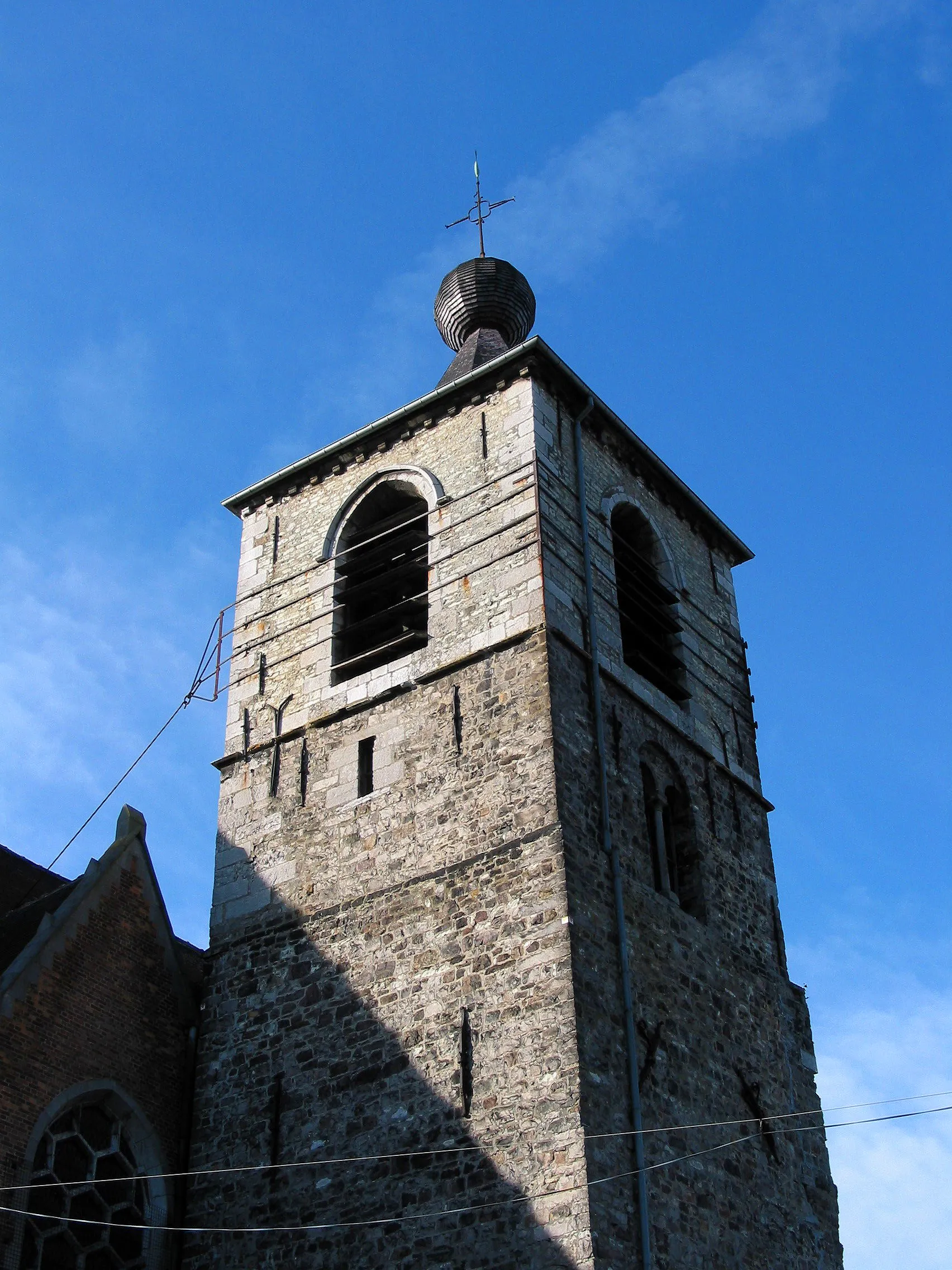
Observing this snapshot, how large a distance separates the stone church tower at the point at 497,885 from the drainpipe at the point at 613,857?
0.11 feet

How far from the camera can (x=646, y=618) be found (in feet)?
59.1

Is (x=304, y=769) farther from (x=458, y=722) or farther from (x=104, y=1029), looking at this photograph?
(x=104, y=1029)

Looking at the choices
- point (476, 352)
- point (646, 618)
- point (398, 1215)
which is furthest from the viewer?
point (476, 352)

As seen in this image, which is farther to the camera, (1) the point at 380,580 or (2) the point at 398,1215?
(1) the point at 380,580

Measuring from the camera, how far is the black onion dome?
70.7ft

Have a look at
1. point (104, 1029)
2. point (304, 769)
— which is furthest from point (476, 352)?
point (104, 1029)

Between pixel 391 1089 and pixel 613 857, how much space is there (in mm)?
2937

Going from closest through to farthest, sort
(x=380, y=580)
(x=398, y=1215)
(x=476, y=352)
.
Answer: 1. (x=398, y=1215)
2. (x=380, y=580)
3. (x=476, y=352)

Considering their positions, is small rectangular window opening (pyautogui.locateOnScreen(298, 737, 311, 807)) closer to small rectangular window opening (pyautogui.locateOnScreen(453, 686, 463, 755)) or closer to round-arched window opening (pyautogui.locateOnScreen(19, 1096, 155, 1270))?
small rectangular window opening (pyautogui.locateOnScreen(453, 686, 463, 755))

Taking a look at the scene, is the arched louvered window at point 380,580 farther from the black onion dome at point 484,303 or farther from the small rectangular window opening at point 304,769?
the black onion dome at point 484,303

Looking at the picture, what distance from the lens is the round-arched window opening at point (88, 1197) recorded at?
13.1 m

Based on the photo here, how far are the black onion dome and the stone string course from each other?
3.52 meters

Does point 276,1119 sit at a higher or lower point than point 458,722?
lower

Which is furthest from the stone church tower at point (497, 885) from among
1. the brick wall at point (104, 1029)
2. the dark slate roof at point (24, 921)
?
the dark slate roof at point (24, 921)
